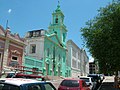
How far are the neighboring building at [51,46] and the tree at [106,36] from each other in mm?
18666

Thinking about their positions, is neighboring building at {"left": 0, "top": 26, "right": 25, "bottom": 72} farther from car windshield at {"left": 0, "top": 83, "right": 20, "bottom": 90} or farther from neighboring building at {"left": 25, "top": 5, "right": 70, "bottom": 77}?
car windshield at {"left": 0, "top": 83, "right": 20, "bottom": 90}

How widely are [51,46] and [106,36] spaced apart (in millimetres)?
31263

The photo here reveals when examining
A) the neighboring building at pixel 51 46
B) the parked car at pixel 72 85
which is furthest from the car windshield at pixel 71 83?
the neighboring building at pixel 51 46

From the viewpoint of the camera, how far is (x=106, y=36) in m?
18.0

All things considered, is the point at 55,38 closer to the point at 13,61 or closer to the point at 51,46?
the point at 51,46

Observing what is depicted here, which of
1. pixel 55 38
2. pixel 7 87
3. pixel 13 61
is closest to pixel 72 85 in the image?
pixel 7 87

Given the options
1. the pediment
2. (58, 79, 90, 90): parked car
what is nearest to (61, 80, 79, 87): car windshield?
(58, 79, 90, 90): parked car

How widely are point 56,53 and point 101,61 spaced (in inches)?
1268

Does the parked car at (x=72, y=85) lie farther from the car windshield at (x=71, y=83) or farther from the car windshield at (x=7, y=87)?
the car windshield at (x=7, y=87)

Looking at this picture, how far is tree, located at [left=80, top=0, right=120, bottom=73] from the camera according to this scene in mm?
17219

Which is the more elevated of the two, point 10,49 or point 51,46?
point 51,46

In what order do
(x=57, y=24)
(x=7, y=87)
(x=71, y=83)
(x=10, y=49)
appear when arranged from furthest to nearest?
(x=57, y=24)
(x=10, y=49)
(x=71, y=83)
(x=7, y=87)

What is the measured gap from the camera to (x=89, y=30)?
20.9 metres

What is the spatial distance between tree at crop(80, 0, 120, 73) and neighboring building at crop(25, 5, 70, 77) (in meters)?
18.7
